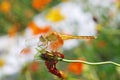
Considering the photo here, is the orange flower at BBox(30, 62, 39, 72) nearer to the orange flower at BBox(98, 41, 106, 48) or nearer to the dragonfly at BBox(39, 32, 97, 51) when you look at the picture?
the orange flower at BBox(98, 41, 106, 48)

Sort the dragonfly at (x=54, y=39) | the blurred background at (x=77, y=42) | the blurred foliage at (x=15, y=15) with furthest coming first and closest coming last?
the blurred foliage at (x=15, y=15) → the blurred background at (x=77, y=42) → the dragonfly at (x=54, y=39)

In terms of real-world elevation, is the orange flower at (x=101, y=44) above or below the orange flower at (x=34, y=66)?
above

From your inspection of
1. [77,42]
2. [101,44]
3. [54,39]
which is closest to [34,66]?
[101,44]

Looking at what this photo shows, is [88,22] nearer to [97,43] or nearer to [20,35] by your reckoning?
[97,43]

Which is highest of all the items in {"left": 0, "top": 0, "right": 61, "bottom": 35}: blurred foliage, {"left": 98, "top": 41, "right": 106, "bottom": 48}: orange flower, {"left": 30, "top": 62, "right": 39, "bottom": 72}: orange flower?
{"left": 0, "top": 0, "right": 61, "bottom": 35}: blurred foliage

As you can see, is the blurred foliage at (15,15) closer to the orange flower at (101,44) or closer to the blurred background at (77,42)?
the blurred background at (77,42)

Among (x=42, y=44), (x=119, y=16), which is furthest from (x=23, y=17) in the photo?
(x=42, y=44)

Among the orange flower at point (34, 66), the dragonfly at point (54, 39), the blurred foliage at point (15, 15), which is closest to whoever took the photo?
the dragonfly at point (54, 39)

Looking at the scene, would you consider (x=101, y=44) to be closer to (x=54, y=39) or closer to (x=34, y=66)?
(x=34, y=66)

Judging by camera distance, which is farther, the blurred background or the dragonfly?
the blurred background

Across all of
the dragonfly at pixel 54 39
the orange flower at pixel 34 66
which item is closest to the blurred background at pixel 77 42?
the orange flower at pixel 34 66

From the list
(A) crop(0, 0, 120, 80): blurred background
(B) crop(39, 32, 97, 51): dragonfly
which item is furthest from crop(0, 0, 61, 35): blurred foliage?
(B) crop(39, 32, 97, 51): dragonfly
